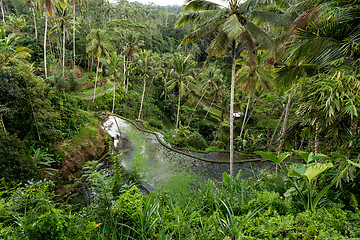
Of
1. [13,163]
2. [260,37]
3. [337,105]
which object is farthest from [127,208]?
[260,37]

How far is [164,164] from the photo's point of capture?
9523mm

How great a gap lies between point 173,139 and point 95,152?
18.2ft

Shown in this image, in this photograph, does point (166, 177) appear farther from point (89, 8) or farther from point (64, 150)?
point (89, 8)

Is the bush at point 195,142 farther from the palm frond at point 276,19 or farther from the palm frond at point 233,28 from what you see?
the palm frond at point 276,19

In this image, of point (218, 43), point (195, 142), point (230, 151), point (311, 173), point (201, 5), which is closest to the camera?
point (311, 173)

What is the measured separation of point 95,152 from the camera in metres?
9.84

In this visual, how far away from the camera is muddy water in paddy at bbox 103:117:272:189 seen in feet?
26.6

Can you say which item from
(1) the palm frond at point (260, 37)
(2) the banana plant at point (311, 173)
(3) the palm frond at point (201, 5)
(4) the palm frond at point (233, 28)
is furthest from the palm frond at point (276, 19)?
(2) the banana plant at point (311, 173)

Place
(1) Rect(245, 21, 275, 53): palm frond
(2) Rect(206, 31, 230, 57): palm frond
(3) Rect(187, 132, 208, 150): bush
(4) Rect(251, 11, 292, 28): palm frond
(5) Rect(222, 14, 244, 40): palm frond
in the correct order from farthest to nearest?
(3) Rect(187, 132, 208, 150): bush, (2) Rect(206, 31, 230, 57): palm frond, (1) Rect(245, 21, 275, 53): palm frond, (4) Rect(251, 11, 292, 28): palm frond, (5) Rect(222, 14, 244, 40): palm frond

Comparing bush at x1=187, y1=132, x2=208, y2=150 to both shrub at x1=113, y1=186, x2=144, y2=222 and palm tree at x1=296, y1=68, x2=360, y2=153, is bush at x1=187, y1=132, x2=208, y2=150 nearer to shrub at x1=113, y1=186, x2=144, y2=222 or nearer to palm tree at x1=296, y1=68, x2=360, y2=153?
palm tree at x1=296, y1=68, x2=360, y2=153

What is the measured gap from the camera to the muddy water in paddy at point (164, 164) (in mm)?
8105

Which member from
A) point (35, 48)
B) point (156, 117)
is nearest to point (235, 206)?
point (156, 117)

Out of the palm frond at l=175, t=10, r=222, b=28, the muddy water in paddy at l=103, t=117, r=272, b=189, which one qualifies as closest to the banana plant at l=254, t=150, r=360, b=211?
the muddy water in paddy at l=103, t=117, r=272, b=189

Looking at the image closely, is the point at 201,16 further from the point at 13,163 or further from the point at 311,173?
the point at 13,163
